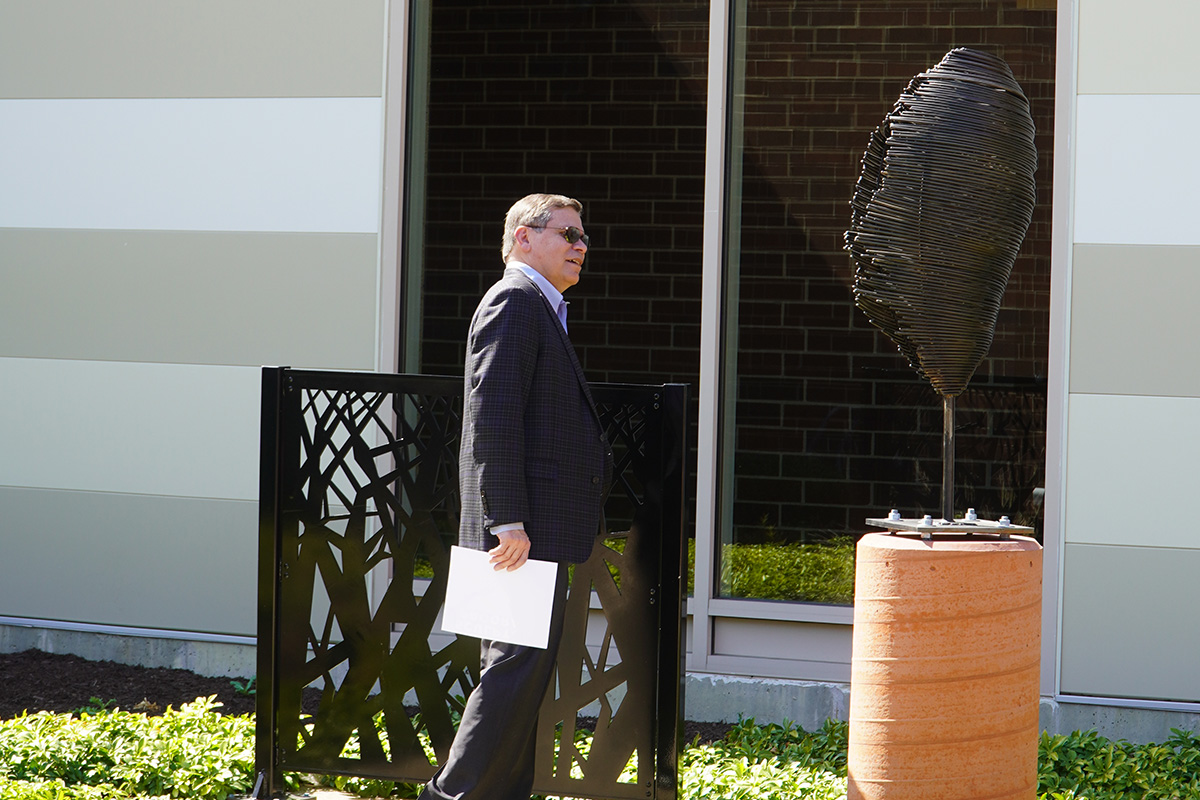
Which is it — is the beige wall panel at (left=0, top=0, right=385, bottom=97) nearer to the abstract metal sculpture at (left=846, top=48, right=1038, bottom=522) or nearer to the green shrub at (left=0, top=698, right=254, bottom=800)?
the green shrub at (left=0, top=698, right=254, bottom=800)

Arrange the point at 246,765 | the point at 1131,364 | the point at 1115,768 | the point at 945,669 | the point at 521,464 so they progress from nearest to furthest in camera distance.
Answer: the point at 945,669 < the point at 521,464 < the point at 246,765 < the point at 1115,768 < the point at 1131,364

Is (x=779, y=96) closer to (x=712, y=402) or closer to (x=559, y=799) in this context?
(x=712, y=402)

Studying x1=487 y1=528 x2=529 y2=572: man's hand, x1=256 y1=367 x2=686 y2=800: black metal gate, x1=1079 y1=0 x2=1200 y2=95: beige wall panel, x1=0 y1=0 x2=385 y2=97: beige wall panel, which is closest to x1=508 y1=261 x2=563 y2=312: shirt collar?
x1=256 y1=367 x2=686 y2=800: black metal gate

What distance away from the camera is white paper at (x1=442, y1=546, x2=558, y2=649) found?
10.8 feet

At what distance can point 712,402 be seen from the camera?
552 centimetres

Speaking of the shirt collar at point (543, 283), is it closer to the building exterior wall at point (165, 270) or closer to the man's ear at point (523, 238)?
the man's ear at point (523, 238)

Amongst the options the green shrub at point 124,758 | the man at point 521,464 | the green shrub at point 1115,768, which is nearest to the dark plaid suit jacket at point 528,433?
the man at point 521,464

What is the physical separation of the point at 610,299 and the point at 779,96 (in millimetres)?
1218

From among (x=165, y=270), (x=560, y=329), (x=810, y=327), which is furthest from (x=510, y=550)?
(x=165, y=270)

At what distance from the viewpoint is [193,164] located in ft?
19.1

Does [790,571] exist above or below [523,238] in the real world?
below

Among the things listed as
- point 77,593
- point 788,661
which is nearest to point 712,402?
point 788,661

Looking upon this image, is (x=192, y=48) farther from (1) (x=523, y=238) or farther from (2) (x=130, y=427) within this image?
(1) (x=523, y=238)

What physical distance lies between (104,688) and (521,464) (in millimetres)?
3244
